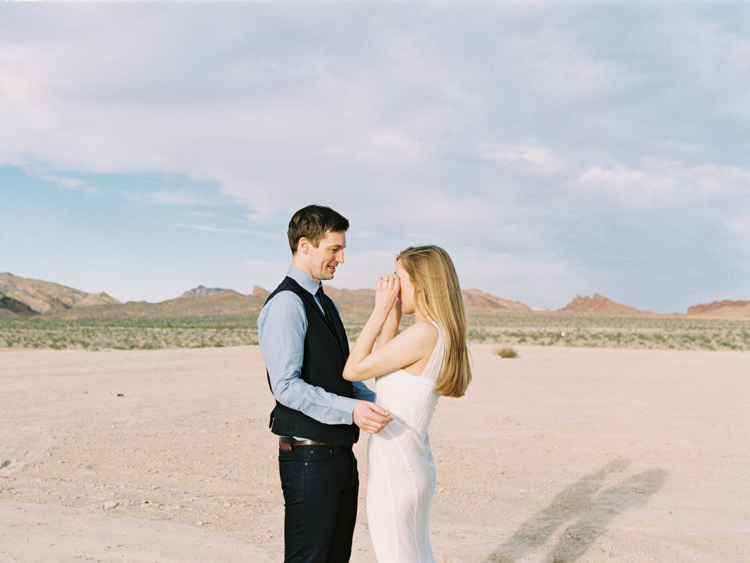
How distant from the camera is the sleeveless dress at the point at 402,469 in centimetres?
286

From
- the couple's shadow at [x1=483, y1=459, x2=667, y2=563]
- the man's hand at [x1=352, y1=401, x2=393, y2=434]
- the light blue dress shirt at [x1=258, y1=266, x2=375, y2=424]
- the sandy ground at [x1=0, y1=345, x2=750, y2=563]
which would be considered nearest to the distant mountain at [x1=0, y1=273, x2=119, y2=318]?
the sandy ground at [x1=0, y1=345, x2=750, y2=563]

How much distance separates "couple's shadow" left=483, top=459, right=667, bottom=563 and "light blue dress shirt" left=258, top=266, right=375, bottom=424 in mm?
3006

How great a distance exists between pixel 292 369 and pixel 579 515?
4.65 m

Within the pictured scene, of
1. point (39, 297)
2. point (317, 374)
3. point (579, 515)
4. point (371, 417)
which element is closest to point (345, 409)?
point (371, 417)

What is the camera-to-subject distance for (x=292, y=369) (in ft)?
9.12

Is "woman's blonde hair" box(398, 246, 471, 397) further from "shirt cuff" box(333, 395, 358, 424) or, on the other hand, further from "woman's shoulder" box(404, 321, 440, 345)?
"shirt cuff" box(333, 395, 358, 424)

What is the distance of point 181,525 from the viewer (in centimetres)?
559

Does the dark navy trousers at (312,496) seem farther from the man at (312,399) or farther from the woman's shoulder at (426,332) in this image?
the woman's shoulder at (426,332)

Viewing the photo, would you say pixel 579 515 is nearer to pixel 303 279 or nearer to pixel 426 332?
pixel 426 332

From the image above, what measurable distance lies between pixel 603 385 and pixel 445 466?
28.1 feet

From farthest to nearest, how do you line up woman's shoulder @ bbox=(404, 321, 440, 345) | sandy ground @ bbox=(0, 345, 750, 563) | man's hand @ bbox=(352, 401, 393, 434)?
sandy ground @ bbox=(0, 345, 750, 563), woman's shoulder @ bbox=(404, 321, 440, 345), man's hand @ bbox=(352, 401, 393, 434)

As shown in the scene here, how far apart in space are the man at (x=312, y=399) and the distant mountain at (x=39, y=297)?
5789 inches

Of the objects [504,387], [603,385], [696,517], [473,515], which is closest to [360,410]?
[473,515]

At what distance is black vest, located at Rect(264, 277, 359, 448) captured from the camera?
2900 millimetres
